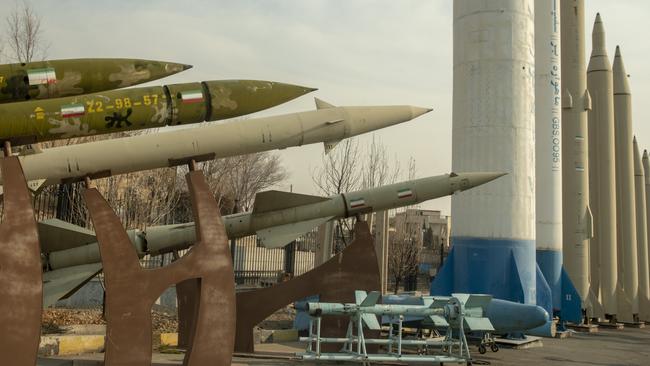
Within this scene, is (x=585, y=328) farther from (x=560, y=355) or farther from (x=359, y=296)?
(x=359, y=296)

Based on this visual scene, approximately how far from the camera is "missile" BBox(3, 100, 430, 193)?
31.4ft

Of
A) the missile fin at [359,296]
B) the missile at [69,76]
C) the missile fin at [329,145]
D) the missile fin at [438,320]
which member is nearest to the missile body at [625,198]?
the missile fin at [438,320]

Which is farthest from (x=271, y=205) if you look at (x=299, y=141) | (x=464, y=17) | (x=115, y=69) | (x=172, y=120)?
(x=464, y=17)

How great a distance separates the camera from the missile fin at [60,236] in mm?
10711

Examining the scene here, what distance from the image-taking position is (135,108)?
9.25m

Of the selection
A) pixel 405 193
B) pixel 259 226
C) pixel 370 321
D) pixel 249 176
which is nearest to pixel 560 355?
pixel 405 193

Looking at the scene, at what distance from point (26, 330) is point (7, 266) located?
84cm

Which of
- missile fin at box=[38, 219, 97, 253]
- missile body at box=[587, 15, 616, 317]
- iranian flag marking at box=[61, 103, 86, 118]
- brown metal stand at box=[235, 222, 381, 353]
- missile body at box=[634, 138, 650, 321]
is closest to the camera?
iranian flag marking at box=[61, 103, 86, 118]

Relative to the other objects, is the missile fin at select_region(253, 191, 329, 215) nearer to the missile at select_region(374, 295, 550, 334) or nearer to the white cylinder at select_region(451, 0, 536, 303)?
the missile at select_region(374, 295, 550, 334)

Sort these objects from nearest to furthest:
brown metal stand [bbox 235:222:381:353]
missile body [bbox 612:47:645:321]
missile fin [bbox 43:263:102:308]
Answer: missile fin [bbox 43:263:102:308] < brown metal stand [bbox 235:222:381:353] < missile body [bbox 612:47:645:321]

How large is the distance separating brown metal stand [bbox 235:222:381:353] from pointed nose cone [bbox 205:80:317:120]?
131 inches

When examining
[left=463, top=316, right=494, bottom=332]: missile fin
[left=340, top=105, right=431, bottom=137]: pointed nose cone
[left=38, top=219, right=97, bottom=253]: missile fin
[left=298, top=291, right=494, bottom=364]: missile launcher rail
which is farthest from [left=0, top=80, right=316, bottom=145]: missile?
[left=463, top=316, right=494, bottom=332]: missile fin

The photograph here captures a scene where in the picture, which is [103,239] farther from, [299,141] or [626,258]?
[626,258]

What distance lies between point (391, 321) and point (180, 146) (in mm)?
5237
